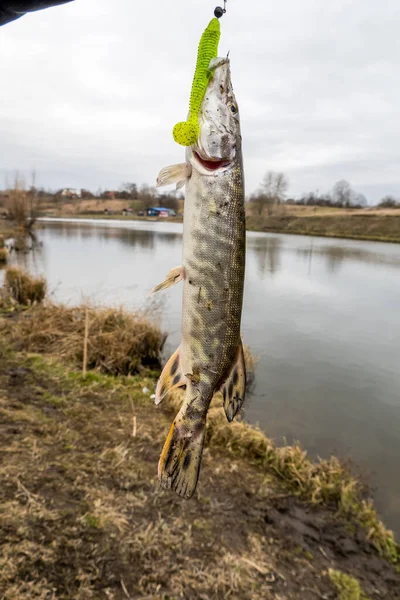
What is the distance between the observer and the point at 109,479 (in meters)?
5.05

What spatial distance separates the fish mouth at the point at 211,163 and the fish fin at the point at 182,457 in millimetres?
1172

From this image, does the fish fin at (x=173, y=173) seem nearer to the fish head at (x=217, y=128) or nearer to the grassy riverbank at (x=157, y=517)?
the fish head at (x=217, y=128)

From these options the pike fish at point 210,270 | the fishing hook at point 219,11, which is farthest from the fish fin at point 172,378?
the fishing hook at point 219,11

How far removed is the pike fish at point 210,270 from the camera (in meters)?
1.75

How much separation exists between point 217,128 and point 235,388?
3.97 feet

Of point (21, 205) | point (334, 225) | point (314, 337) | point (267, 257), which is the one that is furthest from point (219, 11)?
point (334, 225)

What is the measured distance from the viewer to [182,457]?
1.85 m

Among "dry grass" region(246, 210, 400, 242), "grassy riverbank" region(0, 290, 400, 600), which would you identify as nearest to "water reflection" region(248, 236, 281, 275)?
"dry grass" region(246, 210, 400, 242)

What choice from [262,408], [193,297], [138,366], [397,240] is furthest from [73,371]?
[397,240]

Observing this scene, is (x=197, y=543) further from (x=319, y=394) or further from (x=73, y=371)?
(x=319, y=394)

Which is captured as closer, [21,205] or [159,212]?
[21,205]

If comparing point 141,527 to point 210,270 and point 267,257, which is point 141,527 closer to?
point 210,270

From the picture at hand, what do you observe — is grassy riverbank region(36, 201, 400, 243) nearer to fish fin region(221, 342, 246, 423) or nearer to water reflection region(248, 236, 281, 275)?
water reflection region(248, 236, 281, 275)

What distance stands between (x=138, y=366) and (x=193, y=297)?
25.8ft
